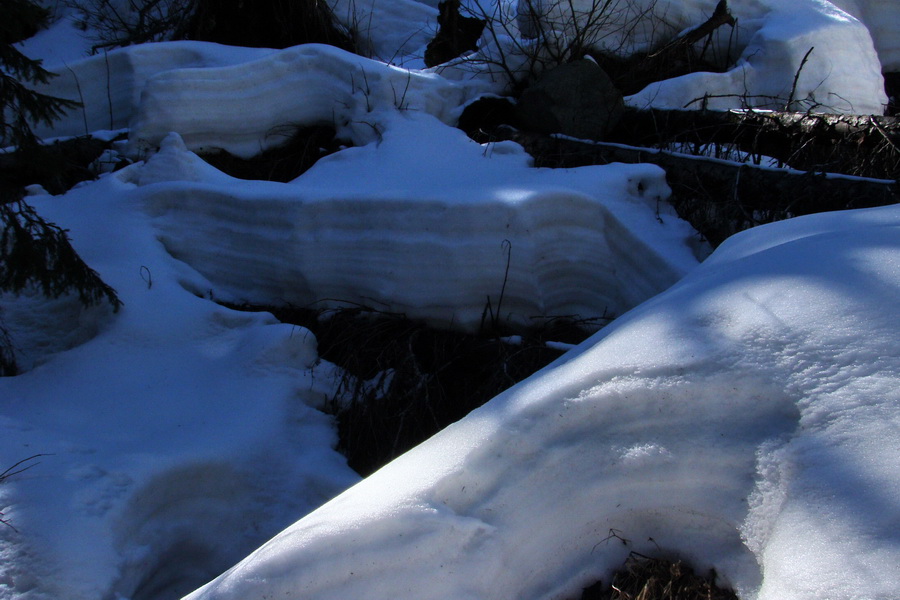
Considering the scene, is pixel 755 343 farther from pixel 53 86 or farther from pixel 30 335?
pixel 53 86

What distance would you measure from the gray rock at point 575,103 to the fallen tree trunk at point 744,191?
51 centimetres

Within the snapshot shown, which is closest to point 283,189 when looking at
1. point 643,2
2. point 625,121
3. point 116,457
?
point 116,457

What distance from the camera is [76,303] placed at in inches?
129

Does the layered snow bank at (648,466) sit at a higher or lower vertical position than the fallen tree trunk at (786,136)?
lower

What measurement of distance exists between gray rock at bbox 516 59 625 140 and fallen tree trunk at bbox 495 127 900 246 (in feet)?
1.66

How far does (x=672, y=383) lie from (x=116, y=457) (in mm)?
1825

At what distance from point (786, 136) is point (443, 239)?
77.2 inches

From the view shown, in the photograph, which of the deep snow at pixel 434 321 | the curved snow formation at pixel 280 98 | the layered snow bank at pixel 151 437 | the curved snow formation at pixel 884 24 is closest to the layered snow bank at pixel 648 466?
the deep snow at pixel 434 321

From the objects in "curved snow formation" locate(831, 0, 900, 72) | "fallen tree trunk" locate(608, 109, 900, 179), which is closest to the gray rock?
"fallen tree trunk" locate(608, 109, 900, 179)

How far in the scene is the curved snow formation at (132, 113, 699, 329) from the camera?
313 centimetres

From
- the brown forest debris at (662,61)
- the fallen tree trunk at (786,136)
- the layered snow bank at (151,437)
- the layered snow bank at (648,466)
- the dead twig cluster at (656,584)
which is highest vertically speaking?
the brown forest debris at (662,61)

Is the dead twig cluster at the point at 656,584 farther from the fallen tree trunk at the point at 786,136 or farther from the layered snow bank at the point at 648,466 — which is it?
the fallen tree trunk at the point at 786,136

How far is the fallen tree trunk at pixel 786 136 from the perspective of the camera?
3459 millimetres

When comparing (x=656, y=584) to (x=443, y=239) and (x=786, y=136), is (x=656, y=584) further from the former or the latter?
(x=786, y=136)
